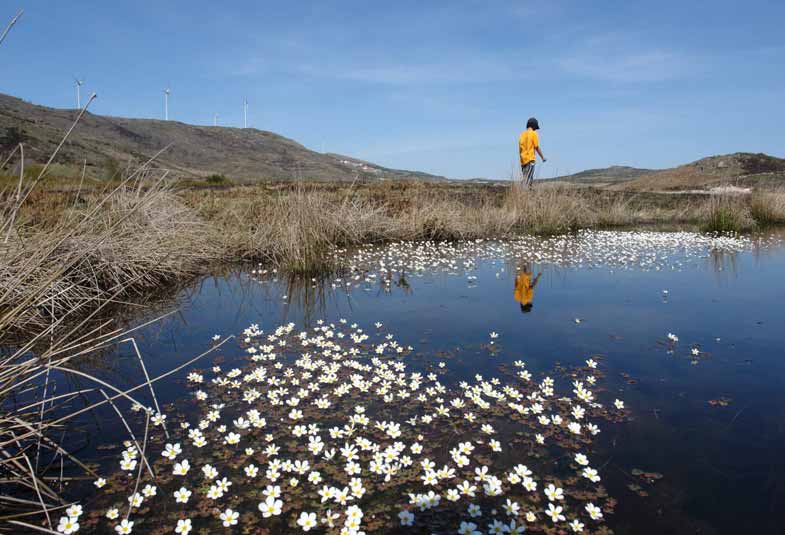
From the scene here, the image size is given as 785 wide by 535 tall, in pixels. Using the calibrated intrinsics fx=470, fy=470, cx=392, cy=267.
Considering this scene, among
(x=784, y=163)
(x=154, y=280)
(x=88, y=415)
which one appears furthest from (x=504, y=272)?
(x=784, y=163)

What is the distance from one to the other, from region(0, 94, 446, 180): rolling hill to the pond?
33432mm

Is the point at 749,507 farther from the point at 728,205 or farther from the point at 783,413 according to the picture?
the point at 728,205

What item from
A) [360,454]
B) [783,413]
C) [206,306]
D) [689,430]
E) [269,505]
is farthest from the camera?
[206,306]

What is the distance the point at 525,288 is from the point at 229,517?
5437mm

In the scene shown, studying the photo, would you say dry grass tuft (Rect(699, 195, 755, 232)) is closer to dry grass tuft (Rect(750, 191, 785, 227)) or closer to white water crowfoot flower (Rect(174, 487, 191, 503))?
dry grass tuft (Rect(750, 191, 785, 227))

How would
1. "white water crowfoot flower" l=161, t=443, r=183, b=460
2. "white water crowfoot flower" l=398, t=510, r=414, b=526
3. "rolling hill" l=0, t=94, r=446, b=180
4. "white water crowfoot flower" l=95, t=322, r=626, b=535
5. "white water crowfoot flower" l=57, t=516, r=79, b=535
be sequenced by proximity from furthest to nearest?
"rolling hill" l=0, t=94, r=446, b=180 < "white water crowfoot flower" l=161, t=443, r=183, b=460 < "white water crowfoot flower" l=95, t=322, r=626, b=535 < "white water crowfoot flower" l=398, t=510, r=414, b=526 < "white water crowfoot flower" l=57, t=516, r=79, b=535

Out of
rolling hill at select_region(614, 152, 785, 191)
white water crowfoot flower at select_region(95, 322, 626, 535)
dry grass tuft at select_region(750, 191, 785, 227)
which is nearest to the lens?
white water crowfoot flower at select_region(95, 322, 626, 535)

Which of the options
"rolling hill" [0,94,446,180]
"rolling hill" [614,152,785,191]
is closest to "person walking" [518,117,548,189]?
"rolling hill" [614,152,785,191]

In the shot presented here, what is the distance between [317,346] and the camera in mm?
4445

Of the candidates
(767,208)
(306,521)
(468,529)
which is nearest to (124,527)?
(306,521)

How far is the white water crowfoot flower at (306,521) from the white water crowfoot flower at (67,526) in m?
0.96

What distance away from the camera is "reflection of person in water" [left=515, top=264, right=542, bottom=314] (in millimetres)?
5910

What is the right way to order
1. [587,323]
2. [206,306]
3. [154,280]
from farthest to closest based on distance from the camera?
[154,280]
[206,306]
[587,323]

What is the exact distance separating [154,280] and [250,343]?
3.08 metres
